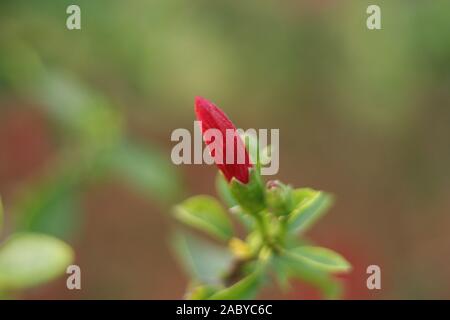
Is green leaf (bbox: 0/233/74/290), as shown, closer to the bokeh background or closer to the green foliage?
the green foliage

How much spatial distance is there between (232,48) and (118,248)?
776mm

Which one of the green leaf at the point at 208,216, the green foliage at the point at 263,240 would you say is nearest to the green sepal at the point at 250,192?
the green foliage at the point at 263,240

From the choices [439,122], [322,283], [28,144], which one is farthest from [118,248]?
[322,283]

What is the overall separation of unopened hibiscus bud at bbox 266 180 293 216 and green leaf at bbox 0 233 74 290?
8.8 inches

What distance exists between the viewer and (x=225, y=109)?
2.43 m

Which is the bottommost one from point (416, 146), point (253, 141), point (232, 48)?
point (253, 141)

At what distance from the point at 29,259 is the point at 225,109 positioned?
1646mm

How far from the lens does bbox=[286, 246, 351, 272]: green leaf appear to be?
2.63 feet

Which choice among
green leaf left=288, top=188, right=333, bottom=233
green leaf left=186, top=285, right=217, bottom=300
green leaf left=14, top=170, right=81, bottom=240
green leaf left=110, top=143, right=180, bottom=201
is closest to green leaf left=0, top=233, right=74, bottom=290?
green leaf left=186, top=285, right=217, bottom=300

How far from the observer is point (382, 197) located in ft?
8.23

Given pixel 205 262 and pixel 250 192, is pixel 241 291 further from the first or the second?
pixel 205 262

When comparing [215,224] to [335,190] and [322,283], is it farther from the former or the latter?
[335,190]

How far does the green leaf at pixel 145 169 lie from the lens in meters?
1.52

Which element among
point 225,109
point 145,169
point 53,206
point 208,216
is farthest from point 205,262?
point 225,109
